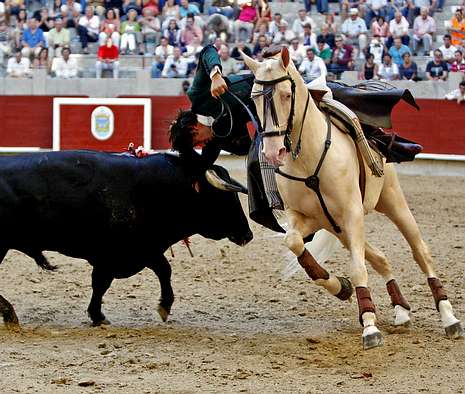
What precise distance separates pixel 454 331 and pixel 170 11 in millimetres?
13384

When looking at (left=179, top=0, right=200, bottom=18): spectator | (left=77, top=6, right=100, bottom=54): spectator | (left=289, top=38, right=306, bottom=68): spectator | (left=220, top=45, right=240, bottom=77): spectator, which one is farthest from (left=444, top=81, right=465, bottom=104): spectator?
(left=77, top=6, right=100, bottom=54): spectator

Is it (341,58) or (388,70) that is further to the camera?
(341,58)

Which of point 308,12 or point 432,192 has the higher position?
point 308,12

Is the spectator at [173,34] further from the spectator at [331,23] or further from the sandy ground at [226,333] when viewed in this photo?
the sandy ground at [226,333]

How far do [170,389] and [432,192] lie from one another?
889 centimetres

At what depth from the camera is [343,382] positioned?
4.98 meters

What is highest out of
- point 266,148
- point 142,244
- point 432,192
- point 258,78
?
point 258,78

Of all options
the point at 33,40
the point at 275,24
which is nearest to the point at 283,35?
the point at 275,24

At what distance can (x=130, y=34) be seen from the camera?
18031 millimetres

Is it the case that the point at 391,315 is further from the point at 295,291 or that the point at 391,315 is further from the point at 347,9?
the point at 347,9

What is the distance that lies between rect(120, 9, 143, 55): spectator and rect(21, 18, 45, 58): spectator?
4.55 feet

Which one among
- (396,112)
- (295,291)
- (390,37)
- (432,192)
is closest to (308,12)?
(390,37)

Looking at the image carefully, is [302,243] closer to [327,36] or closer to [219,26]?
[327,36]

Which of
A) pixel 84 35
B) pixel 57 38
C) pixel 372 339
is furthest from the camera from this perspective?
pixel 84 35
